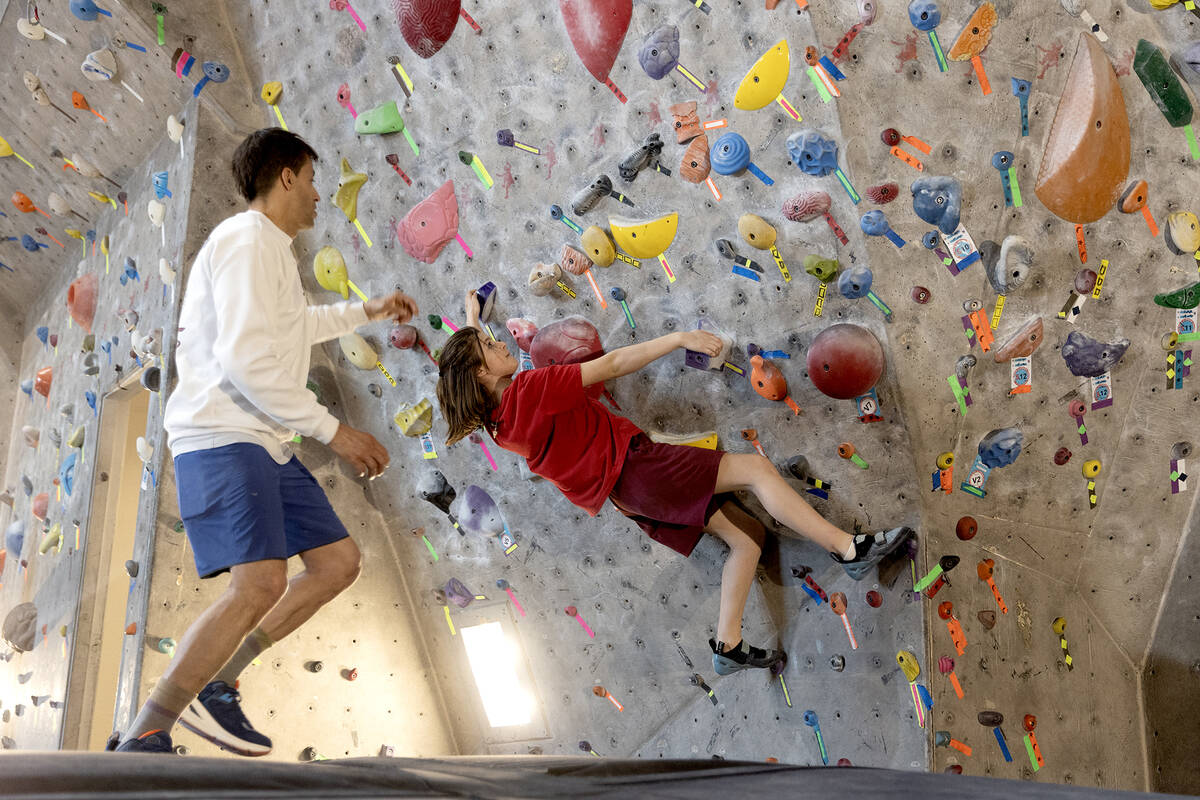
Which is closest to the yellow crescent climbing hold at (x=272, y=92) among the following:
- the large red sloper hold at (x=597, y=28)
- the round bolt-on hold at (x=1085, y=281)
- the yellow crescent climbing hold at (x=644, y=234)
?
the large red sloper hold at (x=597, y=28)

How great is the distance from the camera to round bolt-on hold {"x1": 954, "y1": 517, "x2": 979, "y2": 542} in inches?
92.7

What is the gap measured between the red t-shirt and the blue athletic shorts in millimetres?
625

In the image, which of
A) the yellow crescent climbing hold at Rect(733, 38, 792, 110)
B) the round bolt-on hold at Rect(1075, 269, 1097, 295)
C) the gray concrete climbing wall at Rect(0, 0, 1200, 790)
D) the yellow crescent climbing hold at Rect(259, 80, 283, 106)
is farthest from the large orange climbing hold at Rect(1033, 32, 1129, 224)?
the yellow crescent climbing hold at Rect(259, 80, 283, 106)

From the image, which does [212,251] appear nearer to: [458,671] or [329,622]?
[329,622]

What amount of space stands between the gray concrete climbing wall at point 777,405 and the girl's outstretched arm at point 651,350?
11 centimetres

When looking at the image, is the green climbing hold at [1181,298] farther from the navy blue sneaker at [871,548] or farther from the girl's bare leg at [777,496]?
the girl's bare leg at [777,496]

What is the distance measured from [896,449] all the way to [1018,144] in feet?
2.41

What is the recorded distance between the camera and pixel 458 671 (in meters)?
3.47

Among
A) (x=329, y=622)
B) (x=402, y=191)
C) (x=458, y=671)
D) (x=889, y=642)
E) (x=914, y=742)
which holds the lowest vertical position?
(x=914, y=742)

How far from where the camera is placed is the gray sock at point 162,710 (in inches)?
80.2

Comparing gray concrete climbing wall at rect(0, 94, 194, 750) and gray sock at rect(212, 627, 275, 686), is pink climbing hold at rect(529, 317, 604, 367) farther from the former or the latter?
gray concrete climbing wall at rect(0, 94, 194, 750)

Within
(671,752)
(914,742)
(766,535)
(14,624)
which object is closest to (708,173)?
(766,535)

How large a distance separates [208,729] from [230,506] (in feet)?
1.70

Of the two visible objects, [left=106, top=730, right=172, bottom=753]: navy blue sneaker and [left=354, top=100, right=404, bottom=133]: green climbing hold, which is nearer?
[left=106, top=730, right=172, bottom=753]: navy blue sneaker
